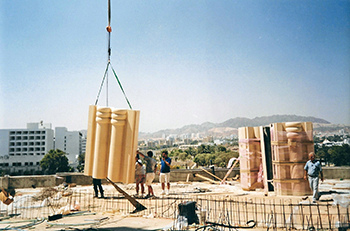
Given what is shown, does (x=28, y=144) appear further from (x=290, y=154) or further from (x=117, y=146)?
(x=290, y=154)

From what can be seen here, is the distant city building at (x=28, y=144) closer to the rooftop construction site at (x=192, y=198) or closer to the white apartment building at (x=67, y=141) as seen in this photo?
the white apartment building at (x=67, y=141)

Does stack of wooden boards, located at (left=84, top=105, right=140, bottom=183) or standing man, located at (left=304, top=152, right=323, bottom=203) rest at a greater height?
stack of wooden boards, located at (left=84, top=105, right=140, bottom=183)

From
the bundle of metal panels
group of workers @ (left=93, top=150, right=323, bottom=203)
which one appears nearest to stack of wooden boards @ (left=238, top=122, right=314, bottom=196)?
the bundle of metal panels

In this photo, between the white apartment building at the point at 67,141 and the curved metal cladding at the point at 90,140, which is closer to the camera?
the curved metal cladding at the point at 90,140

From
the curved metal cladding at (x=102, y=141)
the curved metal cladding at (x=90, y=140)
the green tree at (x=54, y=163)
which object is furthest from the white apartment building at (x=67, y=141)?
the curved metal cladding at (x=102, y=141)

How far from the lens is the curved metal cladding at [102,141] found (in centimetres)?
687

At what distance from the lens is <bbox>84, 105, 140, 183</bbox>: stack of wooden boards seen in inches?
264

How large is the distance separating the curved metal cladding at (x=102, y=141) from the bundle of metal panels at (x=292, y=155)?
5.73 metres

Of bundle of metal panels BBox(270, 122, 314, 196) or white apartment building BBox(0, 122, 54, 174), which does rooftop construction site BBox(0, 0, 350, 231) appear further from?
white apartment building BBox(0, 122, 54, 174)

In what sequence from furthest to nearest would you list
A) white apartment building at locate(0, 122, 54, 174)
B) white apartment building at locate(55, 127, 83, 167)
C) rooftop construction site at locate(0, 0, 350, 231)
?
white apartment building at locate(55, 127, 83, 167) → white apartment building at locate(0, 122, 54, 174) → rooftop construction site at locate(0, 0, 350, 231)

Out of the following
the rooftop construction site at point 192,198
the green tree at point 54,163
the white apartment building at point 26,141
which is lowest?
the green tree at point 54,163

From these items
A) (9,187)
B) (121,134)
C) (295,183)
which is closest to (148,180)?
(121,134)

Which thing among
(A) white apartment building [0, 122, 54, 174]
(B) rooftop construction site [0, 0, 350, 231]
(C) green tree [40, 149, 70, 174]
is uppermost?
(A) white apartment building [0, 122, 54, 174]

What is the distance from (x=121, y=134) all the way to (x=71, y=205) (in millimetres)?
3169
